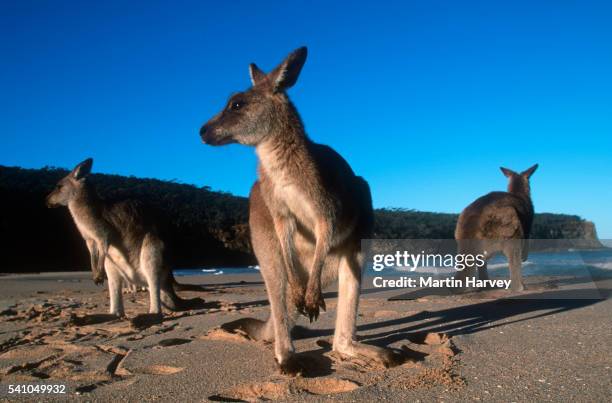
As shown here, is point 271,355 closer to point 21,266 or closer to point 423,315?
point 423,315

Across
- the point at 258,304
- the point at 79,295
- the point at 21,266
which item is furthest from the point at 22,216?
the point at 258,304

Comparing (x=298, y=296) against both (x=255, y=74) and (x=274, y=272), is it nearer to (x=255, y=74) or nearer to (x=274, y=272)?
(x=274, y=272)

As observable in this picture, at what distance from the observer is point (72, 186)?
6.71m

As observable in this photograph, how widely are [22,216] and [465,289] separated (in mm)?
14682

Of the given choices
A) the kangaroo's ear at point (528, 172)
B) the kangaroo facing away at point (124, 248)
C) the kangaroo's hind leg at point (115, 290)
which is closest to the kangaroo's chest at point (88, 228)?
the kangaroo facing away at point (124, 248)

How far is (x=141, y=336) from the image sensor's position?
4.54 m

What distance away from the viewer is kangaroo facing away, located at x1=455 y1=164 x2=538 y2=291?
7012 millimetres

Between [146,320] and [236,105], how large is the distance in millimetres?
2430

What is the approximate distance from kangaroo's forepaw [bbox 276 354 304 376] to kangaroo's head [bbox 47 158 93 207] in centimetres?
433

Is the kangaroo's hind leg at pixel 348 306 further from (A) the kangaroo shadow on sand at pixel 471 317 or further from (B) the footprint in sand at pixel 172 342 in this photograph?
(B) the footprint in sand at pixel 172 342

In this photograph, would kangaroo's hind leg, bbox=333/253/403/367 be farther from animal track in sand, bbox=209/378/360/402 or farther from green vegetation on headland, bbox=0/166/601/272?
green vegetation on headland, bbox=0/166/601/272

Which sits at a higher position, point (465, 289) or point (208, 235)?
point (208, 235)

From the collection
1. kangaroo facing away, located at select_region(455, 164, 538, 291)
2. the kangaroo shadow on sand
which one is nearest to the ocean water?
kangaroo facing away, located at select_region(455, 164, 538, 291)

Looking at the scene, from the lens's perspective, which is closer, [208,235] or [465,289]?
[465,289]
